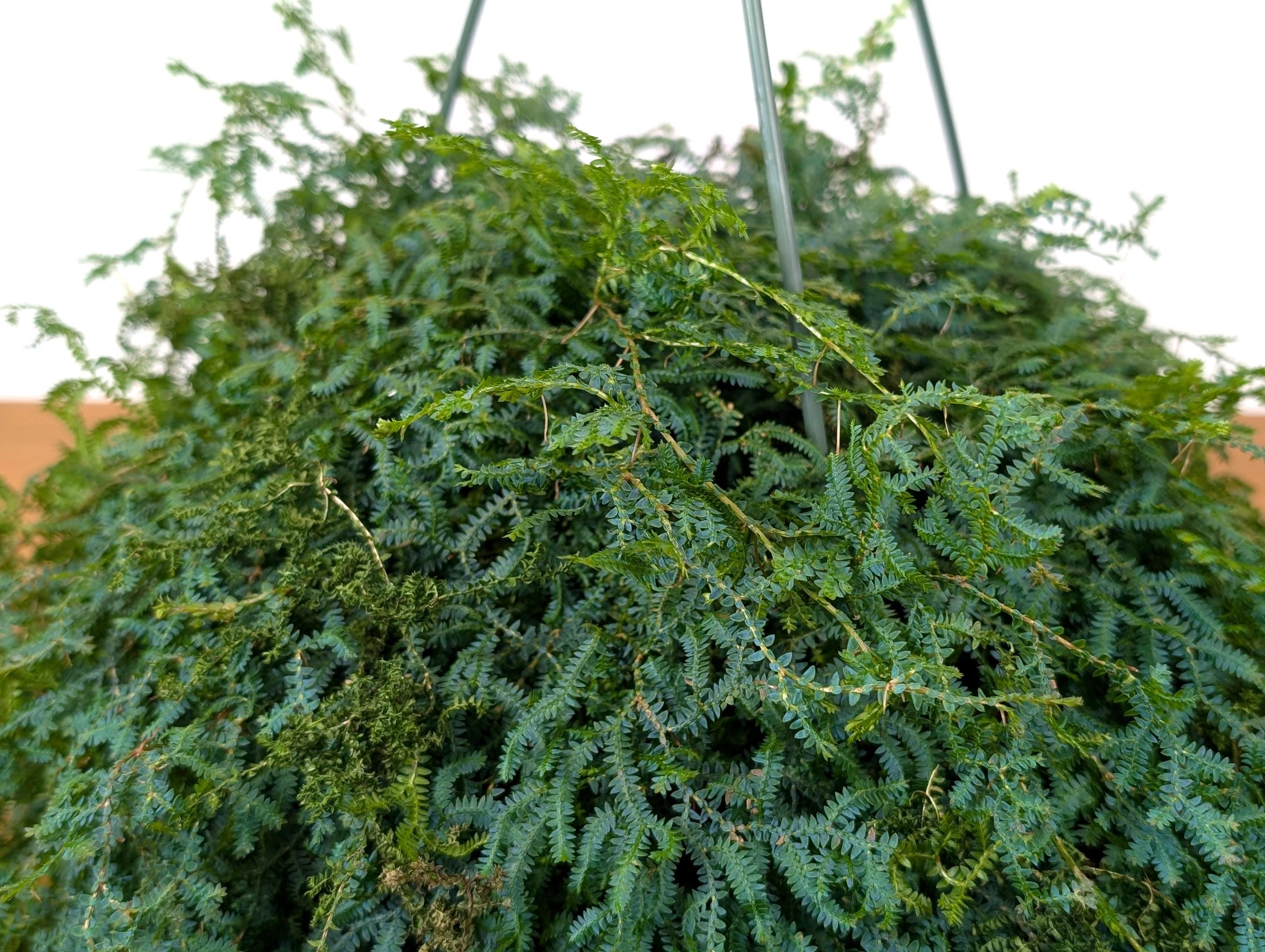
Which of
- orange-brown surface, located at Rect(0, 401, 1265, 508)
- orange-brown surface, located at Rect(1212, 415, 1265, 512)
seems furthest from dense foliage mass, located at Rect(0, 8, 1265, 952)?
orange-brown surface, located at Rect(0, 401, 1265, 508)

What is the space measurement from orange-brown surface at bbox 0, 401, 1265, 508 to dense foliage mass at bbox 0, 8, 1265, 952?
2.43 feet

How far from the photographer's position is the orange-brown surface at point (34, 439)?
1.29 meters

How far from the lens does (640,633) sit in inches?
20.4

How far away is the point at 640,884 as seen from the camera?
464 millimetres

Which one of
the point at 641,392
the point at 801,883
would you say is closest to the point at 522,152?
the point at 641,392

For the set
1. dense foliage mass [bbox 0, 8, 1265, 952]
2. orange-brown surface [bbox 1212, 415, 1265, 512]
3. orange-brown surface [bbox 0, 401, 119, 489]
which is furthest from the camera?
orange-brown surface [bbox 0, 401, 119, 489]

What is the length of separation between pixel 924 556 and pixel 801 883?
0.63ft

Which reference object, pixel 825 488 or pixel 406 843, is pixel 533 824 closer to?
pixel 406 843

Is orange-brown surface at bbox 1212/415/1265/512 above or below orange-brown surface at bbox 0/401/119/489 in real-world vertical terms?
below

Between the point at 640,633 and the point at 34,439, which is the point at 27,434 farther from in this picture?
the point at 640,633

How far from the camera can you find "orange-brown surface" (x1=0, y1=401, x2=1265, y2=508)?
1.29 m

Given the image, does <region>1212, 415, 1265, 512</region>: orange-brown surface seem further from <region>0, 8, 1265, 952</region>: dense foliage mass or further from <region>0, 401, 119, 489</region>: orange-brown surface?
<region>0, 401, 119, 489</region>: orange-brown surface

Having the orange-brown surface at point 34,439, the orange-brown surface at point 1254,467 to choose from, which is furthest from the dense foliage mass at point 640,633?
the orange-brown surface at point 34,439

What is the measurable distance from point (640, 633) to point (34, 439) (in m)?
1.27
